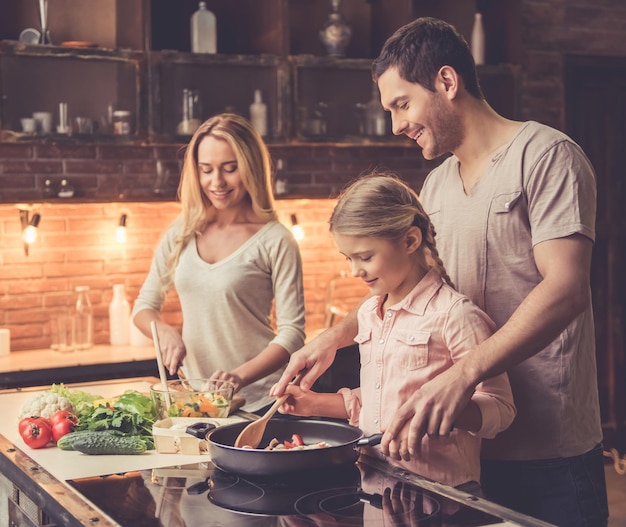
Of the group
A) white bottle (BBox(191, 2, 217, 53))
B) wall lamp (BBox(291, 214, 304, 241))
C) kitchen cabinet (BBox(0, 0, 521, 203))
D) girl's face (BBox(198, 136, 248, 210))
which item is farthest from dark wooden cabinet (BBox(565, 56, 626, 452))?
girl's face (BBox(198, 136, 248, 210))

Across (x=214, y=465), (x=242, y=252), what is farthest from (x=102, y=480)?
(x=242, y=252)

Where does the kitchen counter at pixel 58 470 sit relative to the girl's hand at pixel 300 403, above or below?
below

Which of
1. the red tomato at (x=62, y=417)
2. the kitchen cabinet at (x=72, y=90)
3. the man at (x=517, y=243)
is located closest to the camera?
the man at (x=517, y=243)

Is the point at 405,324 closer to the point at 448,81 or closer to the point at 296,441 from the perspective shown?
the point at 296,441

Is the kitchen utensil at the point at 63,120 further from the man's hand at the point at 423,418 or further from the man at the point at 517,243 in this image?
the man's hand at the point at 423,418

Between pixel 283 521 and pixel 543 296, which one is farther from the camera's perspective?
pixel 543 296

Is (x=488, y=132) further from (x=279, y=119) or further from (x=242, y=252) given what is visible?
(x=279, y=119)

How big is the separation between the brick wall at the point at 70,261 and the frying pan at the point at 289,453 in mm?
3006

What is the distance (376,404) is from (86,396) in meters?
0.90

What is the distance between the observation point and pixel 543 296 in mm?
2053

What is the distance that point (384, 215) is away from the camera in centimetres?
219

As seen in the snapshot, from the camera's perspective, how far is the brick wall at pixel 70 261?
15.7ft

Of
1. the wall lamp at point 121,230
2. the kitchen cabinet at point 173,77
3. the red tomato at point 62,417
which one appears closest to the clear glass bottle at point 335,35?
the kitchen cabinet at point 173,77

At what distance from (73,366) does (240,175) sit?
1.55 m
